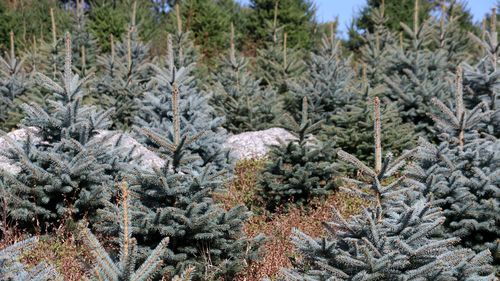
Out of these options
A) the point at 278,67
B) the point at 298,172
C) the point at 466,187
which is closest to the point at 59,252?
the point at 298,172

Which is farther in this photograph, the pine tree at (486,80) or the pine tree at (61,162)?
the pine tree at (486,80)

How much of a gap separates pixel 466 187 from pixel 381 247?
2410 mm

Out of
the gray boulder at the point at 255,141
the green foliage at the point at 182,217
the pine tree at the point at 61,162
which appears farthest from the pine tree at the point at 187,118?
the green foliage at the point at 182,217

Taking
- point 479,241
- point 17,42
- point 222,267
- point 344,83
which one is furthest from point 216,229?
point 17,42

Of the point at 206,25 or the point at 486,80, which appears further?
the point at 206,25

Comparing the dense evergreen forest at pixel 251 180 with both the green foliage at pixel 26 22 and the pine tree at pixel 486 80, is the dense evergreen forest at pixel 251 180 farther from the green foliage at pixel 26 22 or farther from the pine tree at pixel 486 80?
the green foliage at pixel 26 22

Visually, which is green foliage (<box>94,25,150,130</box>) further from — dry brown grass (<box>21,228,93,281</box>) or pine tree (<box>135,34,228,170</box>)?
dry brown grass (<box>21,228,93,281</box>)

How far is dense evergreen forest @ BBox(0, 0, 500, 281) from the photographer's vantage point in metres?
4.70

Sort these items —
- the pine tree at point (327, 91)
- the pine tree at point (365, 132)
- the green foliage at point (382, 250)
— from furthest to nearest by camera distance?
the pine tree at point (327, 91), the pine tree at point (365, 132), the green foliage at point (382, 250)

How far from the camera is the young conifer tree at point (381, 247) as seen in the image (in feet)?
14.8

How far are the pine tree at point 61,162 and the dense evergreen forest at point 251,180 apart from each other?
0.02m

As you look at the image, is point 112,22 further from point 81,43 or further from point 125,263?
point 125,263

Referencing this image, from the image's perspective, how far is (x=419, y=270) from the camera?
4.55 metres

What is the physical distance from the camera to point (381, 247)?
4539 millimetres
